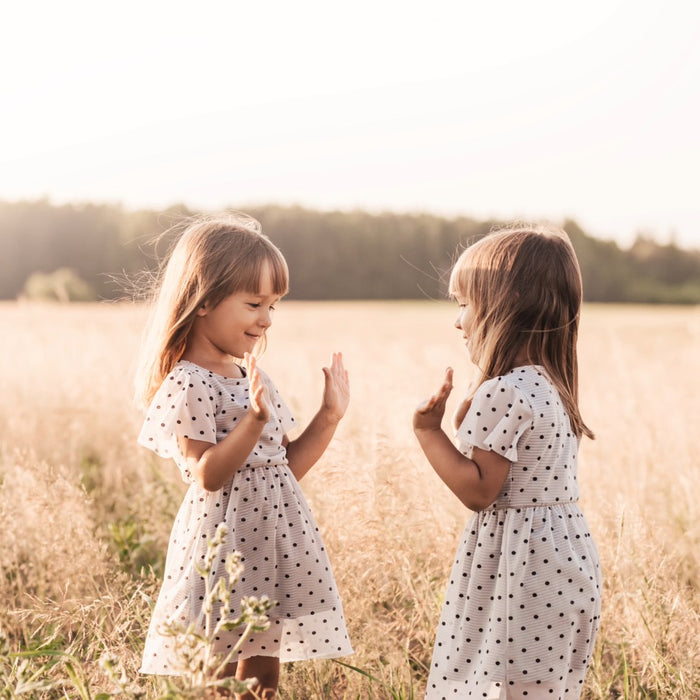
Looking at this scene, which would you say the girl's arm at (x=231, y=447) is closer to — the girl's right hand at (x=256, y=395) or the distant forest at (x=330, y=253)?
the girl's right hand at (x=256, y=395)

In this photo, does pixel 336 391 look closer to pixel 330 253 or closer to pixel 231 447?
pixel 231 447

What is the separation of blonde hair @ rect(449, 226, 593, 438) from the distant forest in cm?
3745

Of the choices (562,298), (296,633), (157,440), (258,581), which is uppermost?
(562,298)

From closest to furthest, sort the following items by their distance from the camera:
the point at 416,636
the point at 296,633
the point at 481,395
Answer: the point at 481,395, the point at 296,633, the point at 416,636

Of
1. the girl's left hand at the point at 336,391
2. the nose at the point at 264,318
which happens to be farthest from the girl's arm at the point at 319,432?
the nose at the point at 264,318

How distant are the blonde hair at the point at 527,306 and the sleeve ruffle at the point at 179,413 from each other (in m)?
0.71

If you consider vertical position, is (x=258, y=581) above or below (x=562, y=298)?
below

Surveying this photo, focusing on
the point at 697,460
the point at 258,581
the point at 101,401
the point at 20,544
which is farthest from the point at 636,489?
the point at 101,401

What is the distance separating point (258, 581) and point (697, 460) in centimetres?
290

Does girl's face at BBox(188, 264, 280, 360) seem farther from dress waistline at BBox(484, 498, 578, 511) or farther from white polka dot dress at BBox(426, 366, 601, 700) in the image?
dress waistline at BBox(484, 498, 578, 511)

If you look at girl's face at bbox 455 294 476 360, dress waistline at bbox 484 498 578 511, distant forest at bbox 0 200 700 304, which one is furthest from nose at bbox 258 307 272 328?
distant forest at bbox 0 200 700 304

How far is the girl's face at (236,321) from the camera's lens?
2354mm

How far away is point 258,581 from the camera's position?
227 centimetres

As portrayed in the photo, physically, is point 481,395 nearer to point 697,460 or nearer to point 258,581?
point 258,581
